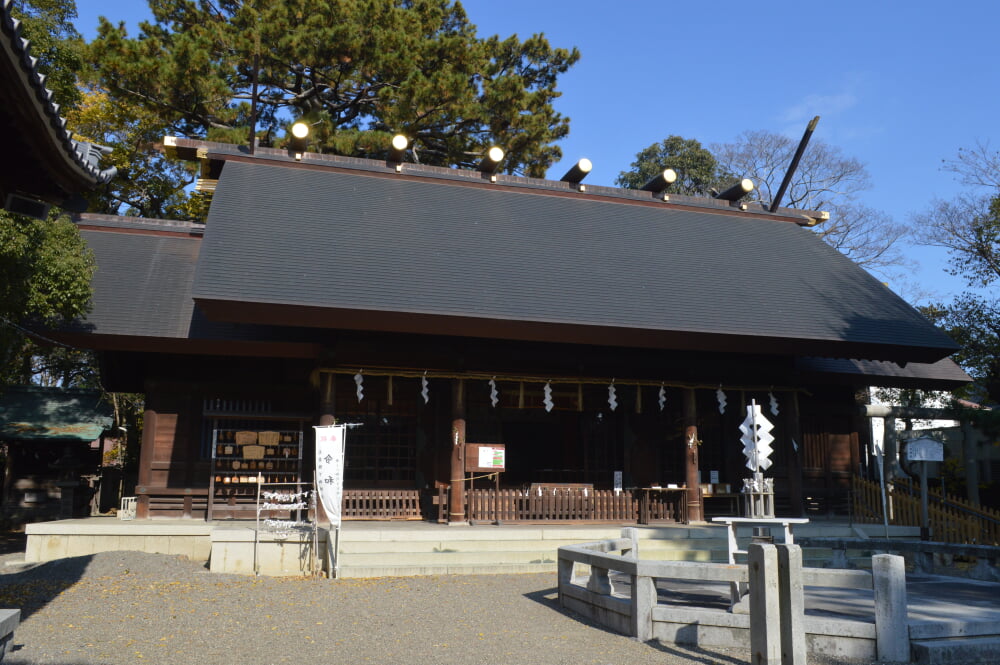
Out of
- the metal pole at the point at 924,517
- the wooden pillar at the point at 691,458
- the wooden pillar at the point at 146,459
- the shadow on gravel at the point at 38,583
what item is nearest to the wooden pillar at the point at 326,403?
the wooden pillar at the point at 146,459

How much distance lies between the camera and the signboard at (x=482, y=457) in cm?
1430

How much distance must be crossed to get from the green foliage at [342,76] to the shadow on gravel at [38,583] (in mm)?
13940

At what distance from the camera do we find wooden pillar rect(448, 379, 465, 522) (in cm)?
1415

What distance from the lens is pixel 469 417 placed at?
16484 mm

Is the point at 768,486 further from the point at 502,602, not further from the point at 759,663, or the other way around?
the point at 502,602

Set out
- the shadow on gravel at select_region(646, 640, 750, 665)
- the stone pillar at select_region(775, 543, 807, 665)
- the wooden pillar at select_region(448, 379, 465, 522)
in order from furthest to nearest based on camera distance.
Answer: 1. the wooden pillar at select_region(448, 379, 465, 522)
2. the shadow on gravel at select_region(646, 640, 750, 665)
3. the stone pillar at select_region(775, 543, 807, 665)

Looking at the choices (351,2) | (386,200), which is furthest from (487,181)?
(351,2)

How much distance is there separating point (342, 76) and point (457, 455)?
15639 mm

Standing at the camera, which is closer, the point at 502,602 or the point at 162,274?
the point at 502,602

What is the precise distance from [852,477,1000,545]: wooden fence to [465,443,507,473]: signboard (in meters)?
7.60

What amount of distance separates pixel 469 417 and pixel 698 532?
510 cm

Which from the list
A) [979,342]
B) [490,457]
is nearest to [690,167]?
[979,342]

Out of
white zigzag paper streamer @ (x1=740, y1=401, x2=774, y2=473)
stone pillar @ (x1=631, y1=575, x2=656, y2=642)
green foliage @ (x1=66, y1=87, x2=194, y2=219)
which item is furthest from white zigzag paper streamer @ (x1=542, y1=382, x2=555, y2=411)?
green foliage @ (x1=66, y1=87, x2=194, y2=219)

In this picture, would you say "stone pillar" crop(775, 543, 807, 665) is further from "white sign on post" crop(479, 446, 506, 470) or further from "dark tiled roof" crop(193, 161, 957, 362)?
"white sign on post" crop(479, 446, 506, 470)
